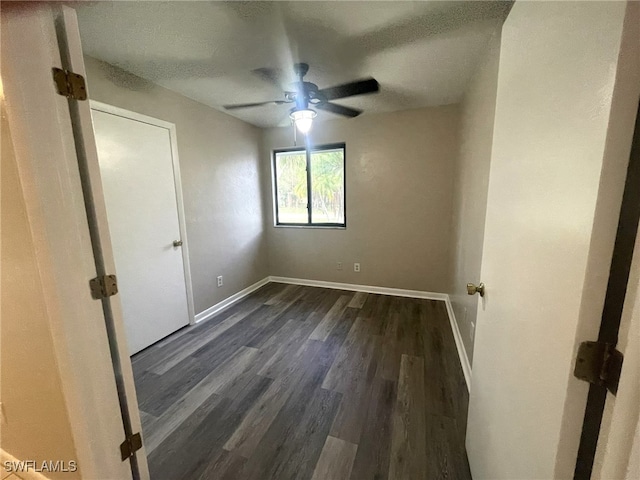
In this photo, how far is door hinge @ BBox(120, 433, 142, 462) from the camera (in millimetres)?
1071

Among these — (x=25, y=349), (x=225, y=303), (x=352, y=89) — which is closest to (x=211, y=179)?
(x=225, y=303)

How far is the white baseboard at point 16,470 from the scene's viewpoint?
117cm

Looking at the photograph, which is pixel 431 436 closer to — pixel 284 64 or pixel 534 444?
pixel 534 444

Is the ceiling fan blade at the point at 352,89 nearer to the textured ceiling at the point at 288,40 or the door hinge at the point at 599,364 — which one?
the textured ceiling at the point at 288,40

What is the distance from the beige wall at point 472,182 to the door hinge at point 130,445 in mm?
1976

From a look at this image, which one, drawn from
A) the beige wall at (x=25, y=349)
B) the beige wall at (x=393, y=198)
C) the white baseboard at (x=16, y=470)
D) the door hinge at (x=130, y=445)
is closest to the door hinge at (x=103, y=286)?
the beige wall at (x=25, y=349)

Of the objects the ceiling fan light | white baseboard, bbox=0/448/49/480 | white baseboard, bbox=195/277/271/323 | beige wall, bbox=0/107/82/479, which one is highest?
the ceiling fan light

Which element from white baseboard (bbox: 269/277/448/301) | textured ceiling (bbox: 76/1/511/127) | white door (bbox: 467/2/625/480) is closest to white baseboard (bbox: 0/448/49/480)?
white door (bbox: 467/2/625/480)

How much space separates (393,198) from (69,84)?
10.1 feet

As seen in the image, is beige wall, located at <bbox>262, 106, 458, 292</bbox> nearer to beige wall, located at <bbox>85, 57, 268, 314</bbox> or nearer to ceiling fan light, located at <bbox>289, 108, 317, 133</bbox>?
beige wall, located at <bbox>85, 57, 268, 314</bbox>

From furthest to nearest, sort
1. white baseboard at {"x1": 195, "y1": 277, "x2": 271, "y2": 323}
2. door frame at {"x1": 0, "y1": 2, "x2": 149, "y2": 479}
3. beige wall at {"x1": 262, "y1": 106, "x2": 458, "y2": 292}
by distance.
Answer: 1. beige wall at {"x1": 262, "y1": 106, "x2": 458, "y2": 292}
2. white baseboard at {"x1": 195, "y1": 277, "x2": 271, "y2": 323}
3. door frame at {"x1": 0, "y1": 2, "x2": 149, "y2": 479}

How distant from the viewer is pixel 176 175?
257 cm

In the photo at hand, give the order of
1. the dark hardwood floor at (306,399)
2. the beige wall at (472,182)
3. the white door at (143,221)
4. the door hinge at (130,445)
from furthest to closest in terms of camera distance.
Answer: the white door at (143,221) → the beige wall at (472,182) → the dark hardwood floor at (306,399) → the door hinge at (130,445)

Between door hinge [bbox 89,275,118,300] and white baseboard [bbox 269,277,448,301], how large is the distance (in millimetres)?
3102
